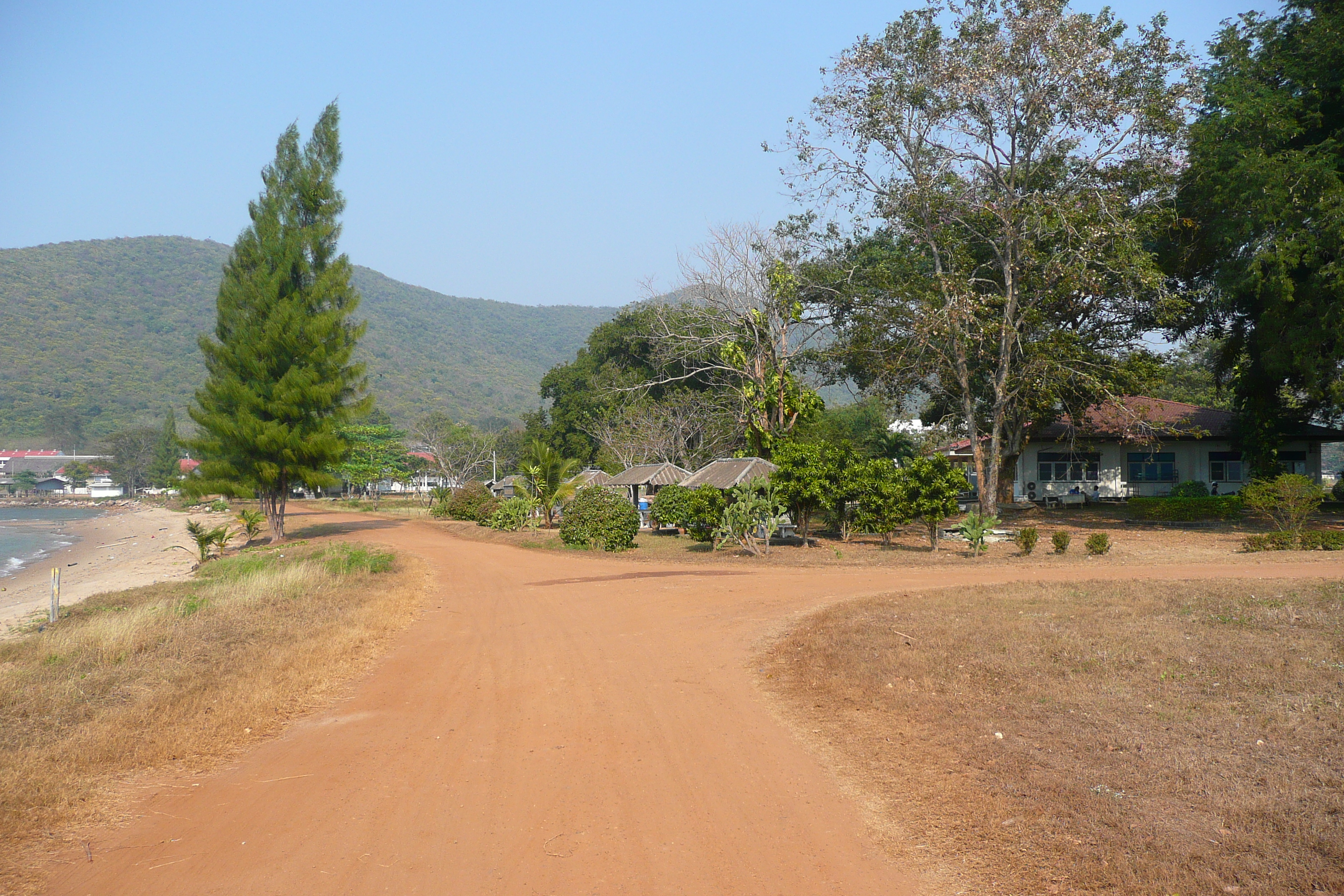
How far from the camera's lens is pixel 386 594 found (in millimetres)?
15539

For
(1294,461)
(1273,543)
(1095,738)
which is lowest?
(1095,738)

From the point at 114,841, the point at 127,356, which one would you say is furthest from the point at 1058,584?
the point at 127,356

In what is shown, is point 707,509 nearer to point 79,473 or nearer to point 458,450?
point 458,450

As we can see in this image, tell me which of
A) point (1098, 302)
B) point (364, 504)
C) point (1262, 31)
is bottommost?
point (364, 504)

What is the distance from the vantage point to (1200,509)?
30.0 m

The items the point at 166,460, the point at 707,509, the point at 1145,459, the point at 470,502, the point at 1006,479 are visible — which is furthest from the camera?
the point at 166,460

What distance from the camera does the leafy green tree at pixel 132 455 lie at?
109250 mm

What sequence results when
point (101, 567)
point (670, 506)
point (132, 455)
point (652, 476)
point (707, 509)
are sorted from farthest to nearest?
point (132, 455), point (652, 476), point (101, 567), point (670, 506), point (707, 509)

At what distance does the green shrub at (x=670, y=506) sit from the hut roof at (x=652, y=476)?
2.45 meters

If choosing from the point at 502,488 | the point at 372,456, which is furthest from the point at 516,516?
the point at 372,456

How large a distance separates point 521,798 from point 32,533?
6636 cm

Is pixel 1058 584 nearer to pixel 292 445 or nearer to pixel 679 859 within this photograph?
pixel 679 859

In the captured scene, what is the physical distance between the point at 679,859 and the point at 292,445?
102 feet

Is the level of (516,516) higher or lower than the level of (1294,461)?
lower
